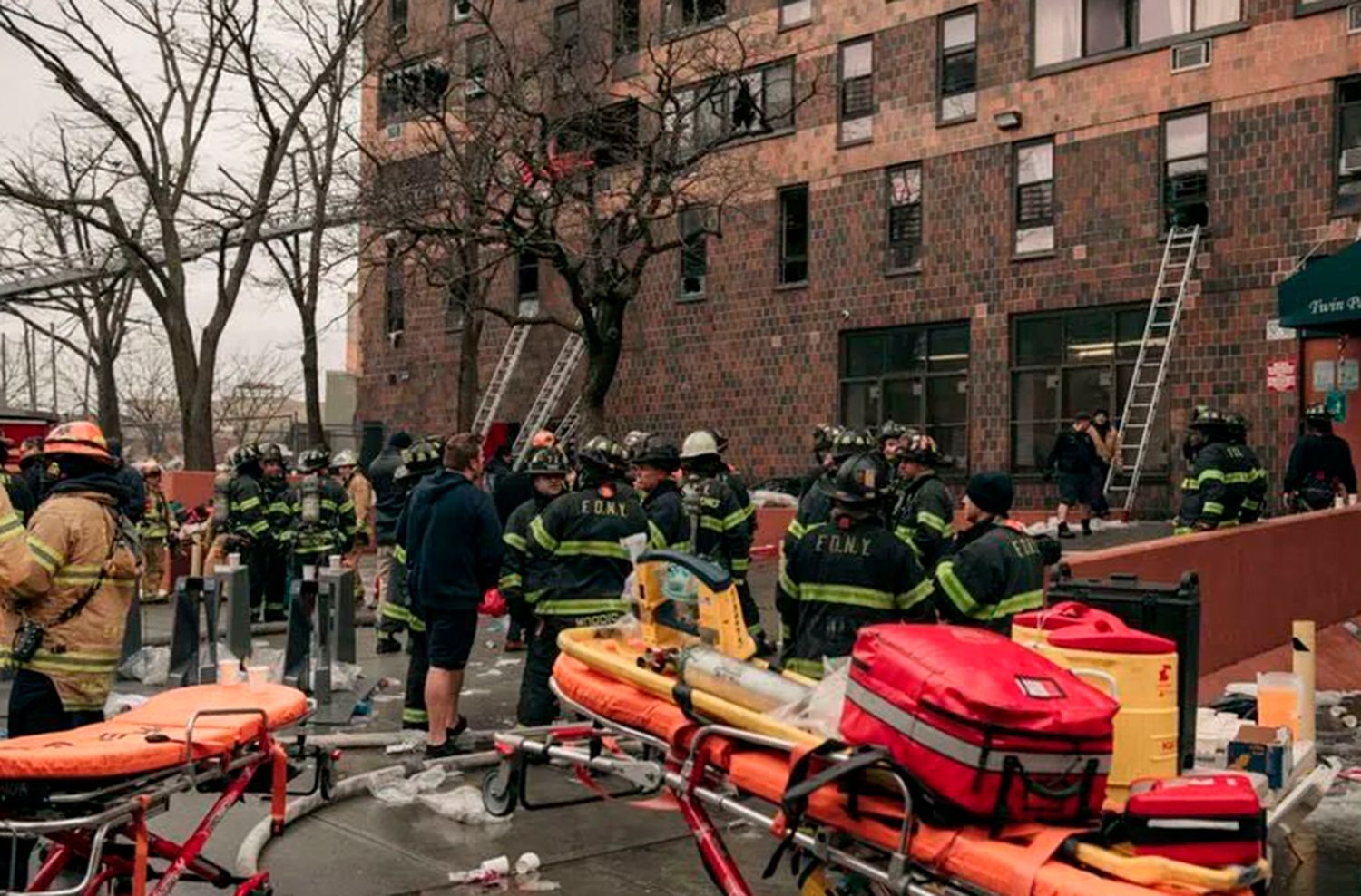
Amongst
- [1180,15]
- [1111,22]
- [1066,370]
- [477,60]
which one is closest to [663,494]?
[1066,370]

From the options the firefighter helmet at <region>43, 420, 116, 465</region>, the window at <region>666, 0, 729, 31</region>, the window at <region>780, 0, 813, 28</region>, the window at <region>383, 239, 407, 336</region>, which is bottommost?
the firefighter helmet at <region>43, 420, 116, 465</region>

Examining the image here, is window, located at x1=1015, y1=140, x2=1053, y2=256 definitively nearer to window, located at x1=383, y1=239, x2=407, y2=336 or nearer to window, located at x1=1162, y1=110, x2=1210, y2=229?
window, located at x1=1162, y1=110, x2=1210, y2=229

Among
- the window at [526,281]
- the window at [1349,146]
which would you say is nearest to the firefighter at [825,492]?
the window at [1349,146]

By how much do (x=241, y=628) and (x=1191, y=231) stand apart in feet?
50.7

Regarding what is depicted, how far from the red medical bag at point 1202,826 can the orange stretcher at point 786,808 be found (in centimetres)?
11

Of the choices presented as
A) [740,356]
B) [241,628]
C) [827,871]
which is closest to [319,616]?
[241,628]

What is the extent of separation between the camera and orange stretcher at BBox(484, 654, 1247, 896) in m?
3.49

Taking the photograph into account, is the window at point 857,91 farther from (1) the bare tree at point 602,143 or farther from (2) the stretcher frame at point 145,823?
(2) the stretcher frame at point 145,823

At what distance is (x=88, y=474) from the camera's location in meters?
5.64

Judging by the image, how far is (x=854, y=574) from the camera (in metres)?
6.30

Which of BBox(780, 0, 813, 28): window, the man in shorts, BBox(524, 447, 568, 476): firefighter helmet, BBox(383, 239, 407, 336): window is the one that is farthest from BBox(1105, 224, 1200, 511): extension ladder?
BBox(383, 239, 407, 336): window

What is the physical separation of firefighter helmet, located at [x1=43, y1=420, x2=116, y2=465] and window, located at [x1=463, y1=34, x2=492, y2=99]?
60.8 feet

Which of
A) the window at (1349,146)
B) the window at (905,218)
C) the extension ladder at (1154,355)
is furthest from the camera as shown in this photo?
the window at (905,218)

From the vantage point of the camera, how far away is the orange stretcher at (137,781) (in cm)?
432
